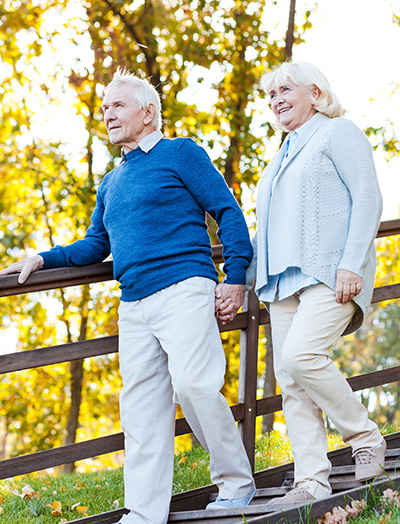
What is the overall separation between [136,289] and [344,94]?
7764 millimetres

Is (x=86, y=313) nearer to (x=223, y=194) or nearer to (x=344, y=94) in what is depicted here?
(x=344, y=94)

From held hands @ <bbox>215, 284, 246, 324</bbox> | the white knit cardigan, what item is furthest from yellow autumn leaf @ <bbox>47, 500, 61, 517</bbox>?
the white knit cardigan

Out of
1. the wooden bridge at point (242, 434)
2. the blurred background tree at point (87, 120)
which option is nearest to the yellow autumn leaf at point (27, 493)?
the wooden bridge at point (242, 434)

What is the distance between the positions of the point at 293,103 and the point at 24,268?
1.32m

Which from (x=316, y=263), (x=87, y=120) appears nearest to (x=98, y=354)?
(x=316, y=263)

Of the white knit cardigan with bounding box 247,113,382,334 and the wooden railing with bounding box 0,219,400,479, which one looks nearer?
the white knit cardigan with bounding box 247,113,382,334

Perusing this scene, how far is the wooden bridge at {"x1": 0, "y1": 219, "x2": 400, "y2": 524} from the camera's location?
2.60 meters

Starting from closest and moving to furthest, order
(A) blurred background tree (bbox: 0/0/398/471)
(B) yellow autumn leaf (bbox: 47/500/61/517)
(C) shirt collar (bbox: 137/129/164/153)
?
1. (C) shirt collar (bbox: 137/129/164/153)
2. (B) yellow autumn leaf (bbox: 47/500/61/517)
3. (A) blurred background tree (bbox: 0/0/398/471)

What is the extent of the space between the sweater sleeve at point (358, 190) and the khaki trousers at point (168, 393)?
62 centimetres

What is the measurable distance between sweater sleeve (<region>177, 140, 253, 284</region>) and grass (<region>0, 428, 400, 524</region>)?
1.41m

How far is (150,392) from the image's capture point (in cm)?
288

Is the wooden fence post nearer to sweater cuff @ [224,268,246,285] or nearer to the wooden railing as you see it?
the wooden railing

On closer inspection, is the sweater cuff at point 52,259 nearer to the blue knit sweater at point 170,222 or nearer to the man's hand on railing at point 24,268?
the man's hand on railing at point 24,268

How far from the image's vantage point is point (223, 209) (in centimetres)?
288
